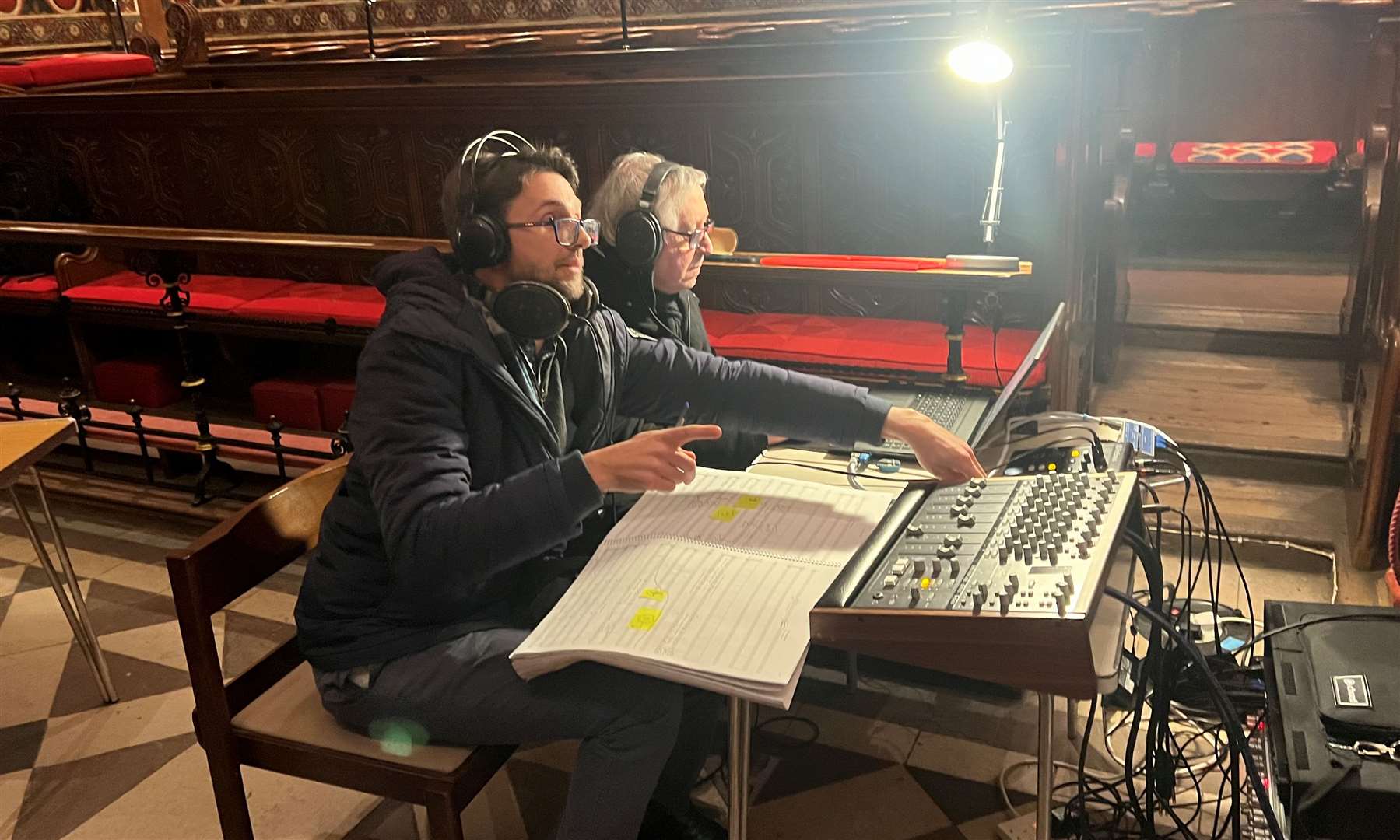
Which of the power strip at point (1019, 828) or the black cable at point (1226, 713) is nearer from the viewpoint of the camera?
the black cable at point (1226, 713)

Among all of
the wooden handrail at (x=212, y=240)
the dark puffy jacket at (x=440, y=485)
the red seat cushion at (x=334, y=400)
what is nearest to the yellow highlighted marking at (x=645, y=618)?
the dark puffy jacket at (x=440, y=485)

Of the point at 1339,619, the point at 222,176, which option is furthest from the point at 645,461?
the point at 222,176

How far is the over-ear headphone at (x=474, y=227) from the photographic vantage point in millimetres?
1583

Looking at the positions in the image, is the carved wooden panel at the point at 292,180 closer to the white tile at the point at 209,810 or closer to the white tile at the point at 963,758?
the white tile at the point at 209,810

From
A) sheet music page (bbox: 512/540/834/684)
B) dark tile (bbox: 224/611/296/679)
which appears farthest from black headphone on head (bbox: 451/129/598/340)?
dark tile (bbox: 224/611/296/679)

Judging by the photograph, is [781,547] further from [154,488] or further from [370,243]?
[154,488]

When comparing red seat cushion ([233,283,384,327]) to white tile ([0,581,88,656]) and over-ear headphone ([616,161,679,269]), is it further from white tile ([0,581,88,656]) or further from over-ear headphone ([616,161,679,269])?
over-ear headphone ([616,161,679,269])

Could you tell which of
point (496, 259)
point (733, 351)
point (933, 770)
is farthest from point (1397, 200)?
point (496, 259)

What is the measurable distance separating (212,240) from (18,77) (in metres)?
3.29

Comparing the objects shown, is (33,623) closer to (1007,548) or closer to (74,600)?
(74,600)

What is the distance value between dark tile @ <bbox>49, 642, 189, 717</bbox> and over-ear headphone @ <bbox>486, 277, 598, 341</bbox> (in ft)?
5.51

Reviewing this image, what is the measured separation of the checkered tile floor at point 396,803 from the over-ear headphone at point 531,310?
1.06 m

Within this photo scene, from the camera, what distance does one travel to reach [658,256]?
7.08 ft

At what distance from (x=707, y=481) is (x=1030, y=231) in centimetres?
173
